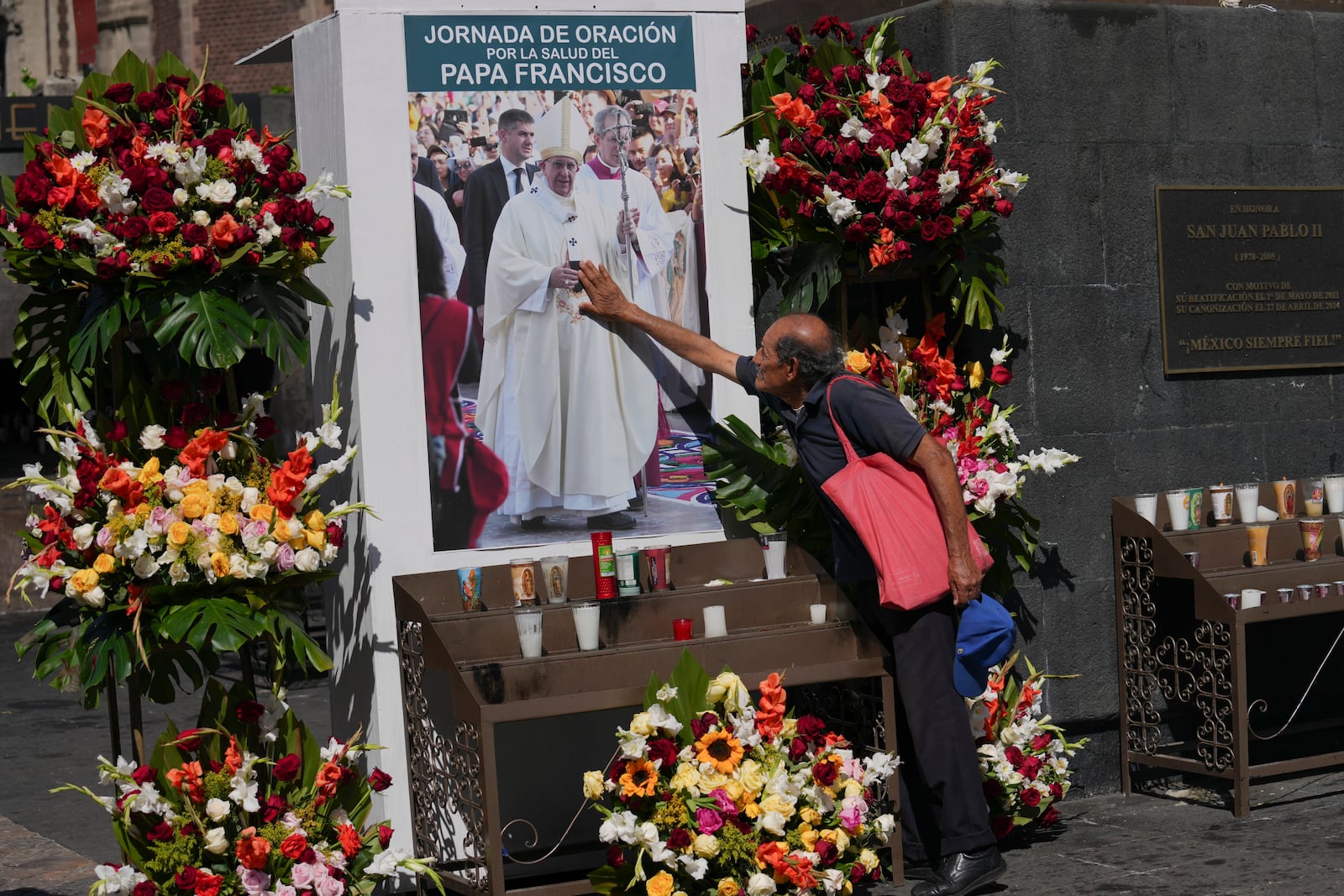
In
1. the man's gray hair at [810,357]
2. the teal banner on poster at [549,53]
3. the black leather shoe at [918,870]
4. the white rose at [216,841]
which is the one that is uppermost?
the teal banner on poster at [549,53]

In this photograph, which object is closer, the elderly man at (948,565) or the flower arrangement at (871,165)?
the elderly man at (948,565)

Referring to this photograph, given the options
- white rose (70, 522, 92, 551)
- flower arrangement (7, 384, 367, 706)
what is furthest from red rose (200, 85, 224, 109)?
white rose (70, 522, 92, 551)

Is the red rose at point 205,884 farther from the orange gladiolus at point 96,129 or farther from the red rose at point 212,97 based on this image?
the red rose at point 212,97

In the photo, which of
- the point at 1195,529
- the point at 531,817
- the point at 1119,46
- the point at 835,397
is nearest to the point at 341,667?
the point at 531,817

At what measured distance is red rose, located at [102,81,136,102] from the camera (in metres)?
4.94

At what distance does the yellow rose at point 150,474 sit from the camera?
16.0 ft

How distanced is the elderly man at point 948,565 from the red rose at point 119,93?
6.76ft

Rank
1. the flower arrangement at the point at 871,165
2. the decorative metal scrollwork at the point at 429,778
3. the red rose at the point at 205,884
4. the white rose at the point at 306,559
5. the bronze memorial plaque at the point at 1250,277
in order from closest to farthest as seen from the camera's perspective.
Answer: the red rose at the point at 205,884, the white rose at the point at 306,559, the decorative metal scrollwork at the point at 429,778, the flower arrangement at the point at 871,165, the bronze memorial plaque at the point at 1250,277

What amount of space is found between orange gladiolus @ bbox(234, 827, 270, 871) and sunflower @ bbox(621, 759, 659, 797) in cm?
101

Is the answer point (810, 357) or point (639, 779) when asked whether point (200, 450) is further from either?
point (810, 357)

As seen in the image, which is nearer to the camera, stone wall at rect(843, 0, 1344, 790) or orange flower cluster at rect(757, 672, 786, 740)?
orange flower cluster at rect(757, 672, 786, 740)

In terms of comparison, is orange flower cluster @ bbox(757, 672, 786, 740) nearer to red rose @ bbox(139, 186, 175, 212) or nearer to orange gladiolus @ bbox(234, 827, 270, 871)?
orange gladiolus @ bbox(234, 827, 270, 871)

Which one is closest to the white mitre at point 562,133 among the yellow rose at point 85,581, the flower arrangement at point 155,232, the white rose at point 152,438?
the flower arrangement at point 155,232

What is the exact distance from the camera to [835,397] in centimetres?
544
